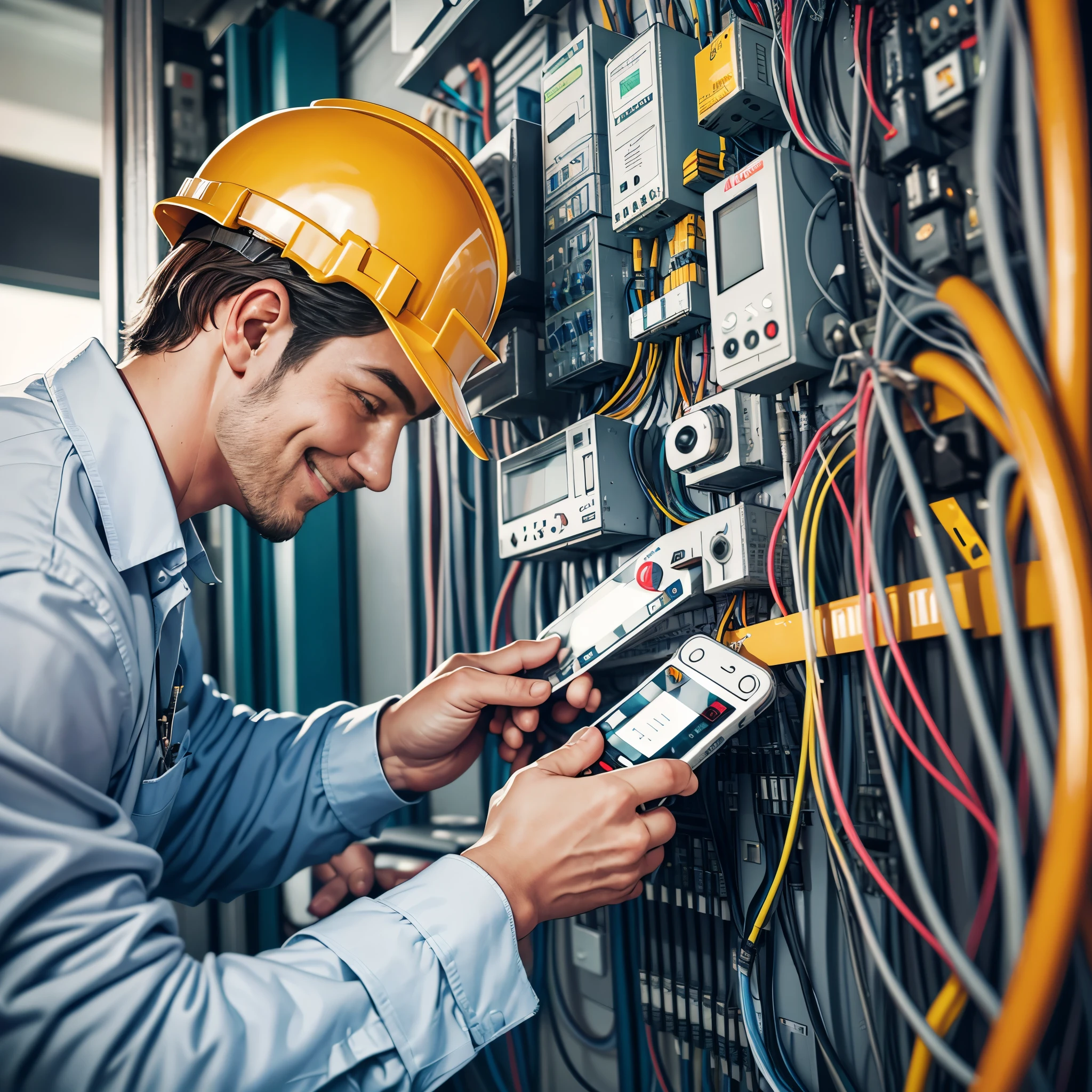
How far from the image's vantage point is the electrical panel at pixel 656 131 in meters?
1.22

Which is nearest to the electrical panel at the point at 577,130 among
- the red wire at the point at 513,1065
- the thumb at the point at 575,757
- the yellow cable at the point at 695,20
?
the yellow cable at the point at 695,20

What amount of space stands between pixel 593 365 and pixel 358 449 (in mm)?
441

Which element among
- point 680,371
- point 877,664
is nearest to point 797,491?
point 877,664

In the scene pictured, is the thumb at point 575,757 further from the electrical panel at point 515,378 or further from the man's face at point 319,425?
the electrical panel at point 515,378

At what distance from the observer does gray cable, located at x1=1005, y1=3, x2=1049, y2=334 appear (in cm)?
68

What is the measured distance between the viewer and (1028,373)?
0.65 metres

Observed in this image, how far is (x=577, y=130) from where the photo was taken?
4.62 ft

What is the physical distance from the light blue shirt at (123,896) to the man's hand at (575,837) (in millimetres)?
49

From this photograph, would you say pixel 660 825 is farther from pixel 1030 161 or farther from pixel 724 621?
pixel 1030 161

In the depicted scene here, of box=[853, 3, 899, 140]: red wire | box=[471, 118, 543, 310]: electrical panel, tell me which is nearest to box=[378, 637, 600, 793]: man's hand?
box=[471, 118, 543, 310]: electrical panel

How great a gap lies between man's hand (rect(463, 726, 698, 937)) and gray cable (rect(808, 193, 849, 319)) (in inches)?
24.1

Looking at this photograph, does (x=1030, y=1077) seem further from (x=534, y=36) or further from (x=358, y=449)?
(x=534, y=36)

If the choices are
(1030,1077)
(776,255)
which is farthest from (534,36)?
(1030,1077)

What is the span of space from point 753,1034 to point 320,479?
955 mm
